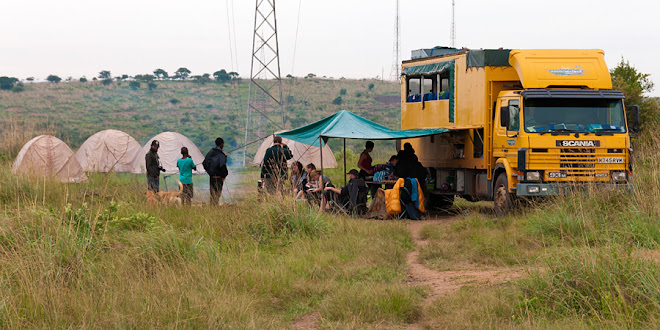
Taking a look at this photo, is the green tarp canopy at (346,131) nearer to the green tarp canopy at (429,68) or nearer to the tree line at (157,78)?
the green tarp canopy at (429,68)

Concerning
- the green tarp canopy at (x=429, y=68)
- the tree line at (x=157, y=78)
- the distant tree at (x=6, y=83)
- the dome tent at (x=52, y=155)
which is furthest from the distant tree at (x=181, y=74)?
the green tarp canopy at (x=429, y=68)

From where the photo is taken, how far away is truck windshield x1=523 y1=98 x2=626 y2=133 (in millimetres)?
12859

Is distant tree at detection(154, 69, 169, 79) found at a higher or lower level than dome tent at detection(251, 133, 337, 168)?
higher

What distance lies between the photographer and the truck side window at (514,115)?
13.0 metres

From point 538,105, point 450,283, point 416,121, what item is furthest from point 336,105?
point 450,283

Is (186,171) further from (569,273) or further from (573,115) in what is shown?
(569,273)

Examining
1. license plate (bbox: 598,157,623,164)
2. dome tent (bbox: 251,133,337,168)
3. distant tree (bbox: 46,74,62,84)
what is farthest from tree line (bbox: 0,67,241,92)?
license plate (bbox: 598,157,623,164)

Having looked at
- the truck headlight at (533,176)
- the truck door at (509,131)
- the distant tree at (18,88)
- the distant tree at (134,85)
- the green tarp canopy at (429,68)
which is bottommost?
the truck headlight at (533,176)

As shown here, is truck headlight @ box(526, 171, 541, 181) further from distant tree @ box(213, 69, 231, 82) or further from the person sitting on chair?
distant tree @ box(213, 69, 231, 82)

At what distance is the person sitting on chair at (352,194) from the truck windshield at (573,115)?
3.41 meters

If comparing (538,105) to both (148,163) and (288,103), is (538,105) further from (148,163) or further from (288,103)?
(288,103)

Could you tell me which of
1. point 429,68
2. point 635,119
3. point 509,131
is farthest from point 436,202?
point 635,119

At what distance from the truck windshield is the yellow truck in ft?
0.06

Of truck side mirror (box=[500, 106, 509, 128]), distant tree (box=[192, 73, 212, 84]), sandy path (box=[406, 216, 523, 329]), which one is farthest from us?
distant tree (box=[192, 73, 212, 84])
